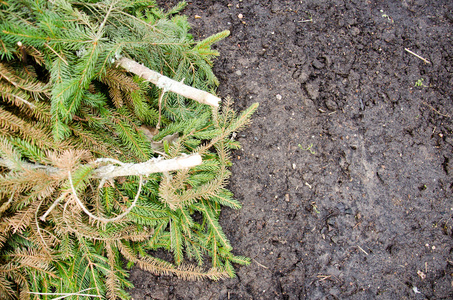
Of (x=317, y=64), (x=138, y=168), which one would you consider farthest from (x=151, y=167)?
(x=317, y=64)

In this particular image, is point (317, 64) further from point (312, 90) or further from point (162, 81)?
point (162, 81)

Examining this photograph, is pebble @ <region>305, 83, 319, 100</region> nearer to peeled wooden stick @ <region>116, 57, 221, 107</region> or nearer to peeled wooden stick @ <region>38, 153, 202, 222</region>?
peeled wooden stick @ <region>116, 57, 221, 107</region>

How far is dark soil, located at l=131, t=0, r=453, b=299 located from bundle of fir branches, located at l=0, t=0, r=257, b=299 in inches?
10.7

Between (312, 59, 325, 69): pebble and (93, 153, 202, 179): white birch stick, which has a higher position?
(93, 153, 202, 179): white birch stick

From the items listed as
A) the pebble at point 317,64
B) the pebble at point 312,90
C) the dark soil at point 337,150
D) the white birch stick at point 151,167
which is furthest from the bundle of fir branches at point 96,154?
the pebble at point 317,64

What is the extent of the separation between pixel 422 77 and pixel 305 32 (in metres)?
1.14

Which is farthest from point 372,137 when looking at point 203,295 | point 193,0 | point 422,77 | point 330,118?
point 193,0

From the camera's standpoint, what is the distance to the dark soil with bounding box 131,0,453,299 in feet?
6.61

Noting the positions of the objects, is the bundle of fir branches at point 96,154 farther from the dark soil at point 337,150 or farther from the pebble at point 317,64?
the pebble at point 317,64

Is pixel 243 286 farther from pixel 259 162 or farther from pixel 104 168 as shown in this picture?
pixel 104 168

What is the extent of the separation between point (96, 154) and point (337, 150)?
179cm

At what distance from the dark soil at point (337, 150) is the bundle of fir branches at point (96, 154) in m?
0.27

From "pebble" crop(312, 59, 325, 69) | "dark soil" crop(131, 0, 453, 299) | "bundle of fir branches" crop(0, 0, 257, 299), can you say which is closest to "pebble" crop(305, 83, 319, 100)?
"dark soil" crop(131, 0, 453, 299)

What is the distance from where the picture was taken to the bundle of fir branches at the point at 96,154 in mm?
1347
